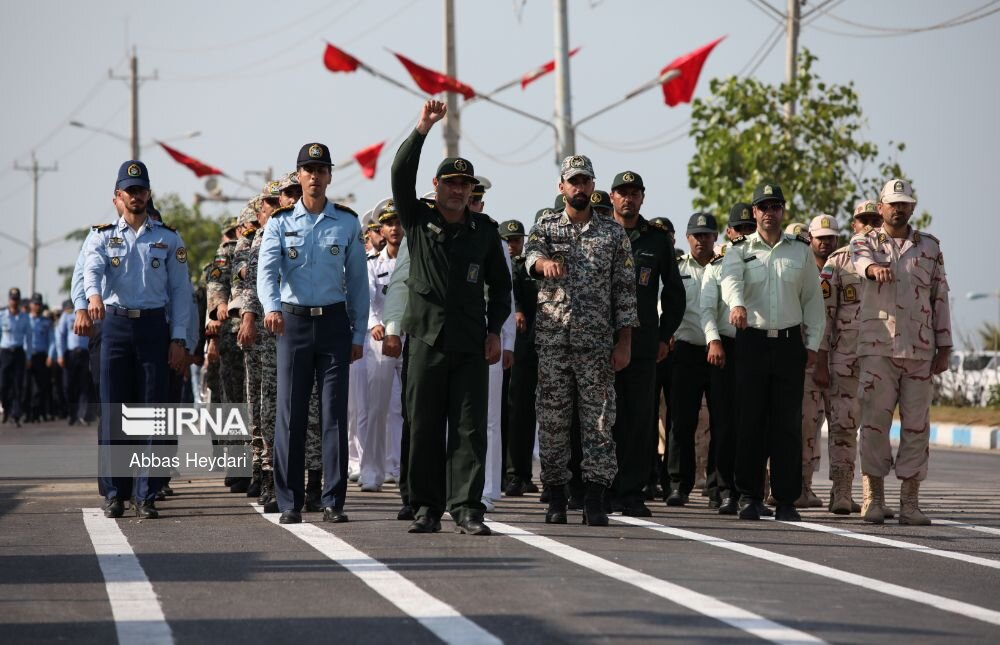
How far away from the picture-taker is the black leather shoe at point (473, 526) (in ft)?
32.8

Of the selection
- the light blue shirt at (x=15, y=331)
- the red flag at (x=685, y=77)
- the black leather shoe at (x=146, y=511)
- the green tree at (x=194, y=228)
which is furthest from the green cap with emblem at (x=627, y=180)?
the green tree at (x=194, y=228)

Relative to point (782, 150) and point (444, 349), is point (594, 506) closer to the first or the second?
point (444, 349)

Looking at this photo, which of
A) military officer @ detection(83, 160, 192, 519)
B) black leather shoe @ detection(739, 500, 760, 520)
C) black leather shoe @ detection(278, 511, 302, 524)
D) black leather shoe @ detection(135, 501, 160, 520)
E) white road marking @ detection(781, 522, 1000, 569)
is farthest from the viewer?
black leather shoe @ detection(739, 500, 760, 520)

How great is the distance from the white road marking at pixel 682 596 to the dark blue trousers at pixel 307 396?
1.61 m

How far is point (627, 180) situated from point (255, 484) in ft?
12.5

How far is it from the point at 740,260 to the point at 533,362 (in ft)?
9.12

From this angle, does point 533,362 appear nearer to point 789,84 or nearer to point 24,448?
point 24,448

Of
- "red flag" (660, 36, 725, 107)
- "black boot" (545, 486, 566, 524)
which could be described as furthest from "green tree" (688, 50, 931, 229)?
"black boot" (545, 486, 566, 524)

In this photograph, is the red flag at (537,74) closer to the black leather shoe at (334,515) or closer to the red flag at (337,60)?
the red flag at (337,60)

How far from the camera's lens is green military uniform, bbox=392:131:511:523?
10250mm

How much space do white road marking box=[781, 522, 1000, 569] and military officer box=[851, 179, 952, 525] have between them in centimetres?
81

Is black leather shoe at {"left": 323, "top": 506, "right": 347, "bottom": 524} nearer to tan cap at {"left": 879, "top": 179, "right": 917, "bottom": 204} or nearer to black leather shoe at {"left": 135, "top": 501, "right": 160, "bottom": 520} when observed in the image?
black leather shoe at {"left": 135, "top": 501, "right": 160, "bottom": 520}

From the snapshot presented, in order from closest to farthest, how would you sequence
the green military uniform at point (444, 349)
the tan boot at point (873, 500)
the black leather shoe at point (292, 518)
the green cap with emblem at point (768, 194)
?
the green military uniform at point (444, 349) < the black leather shoe at point (292, 518) < the tan boot at point (873, 500) < the green cap with emblem at point (768, 194)

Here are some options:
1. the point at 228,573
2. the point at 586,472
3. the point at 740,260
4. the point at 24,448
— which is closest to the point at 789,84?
the point at 24,448
